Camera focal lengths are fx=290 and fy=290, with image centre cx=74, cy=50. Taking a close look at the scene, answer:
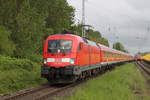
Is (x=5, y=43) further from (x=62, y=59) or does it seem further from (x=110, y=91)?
(x=110, y=91)

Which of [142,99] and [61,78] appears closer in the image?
[142,99]

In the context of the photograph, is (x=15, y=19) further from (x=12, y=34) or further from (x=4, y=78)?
(x=4, y=78)

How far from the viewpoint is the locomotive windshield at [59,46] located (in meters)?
16.4

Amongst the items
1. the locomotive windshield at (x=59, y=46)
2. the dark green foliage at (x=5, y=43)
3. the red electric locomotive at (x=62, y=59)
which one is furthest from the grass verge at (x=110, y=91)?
the dark green foliage at (x=5, y=43)

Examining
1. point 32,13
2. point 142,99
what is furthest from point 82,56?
point 32,13

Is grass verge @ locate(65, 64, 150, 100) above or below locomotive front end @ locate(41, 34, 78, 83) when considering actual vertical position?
below

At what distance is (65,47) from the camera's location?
16.5m

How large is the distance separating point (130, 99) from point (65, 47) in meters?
6.84

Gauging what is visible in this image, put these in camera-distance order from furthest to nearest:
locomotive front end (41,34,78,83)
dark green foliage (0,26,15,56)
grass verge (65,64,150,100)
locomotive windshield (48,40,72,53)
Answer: dark green foliage (0,26,15,56) < locomotive windshield (48,40,72,53) < locomotive front end (41,34,78,83) < grass verge (65,64,150,100)

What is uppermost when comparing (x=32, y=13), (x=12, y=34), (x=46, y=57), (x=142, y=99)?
(x=32, y=13)

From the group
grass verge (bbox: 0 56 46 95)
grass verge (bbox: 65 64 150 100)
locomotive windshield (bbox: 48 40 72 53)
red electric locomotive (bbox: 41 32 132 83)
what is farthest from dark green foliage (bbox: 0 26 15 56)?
grass verge (bbox: 65 64 150 100)

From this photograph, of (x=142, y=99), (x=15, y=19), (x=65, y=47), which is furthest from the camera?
(x=15, y=19)

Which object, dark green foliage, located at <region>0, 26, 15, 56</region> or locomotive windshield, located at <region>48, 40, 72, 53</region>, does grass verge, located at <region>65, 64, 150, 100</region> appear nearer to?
locomotive windshield, located at <region>48, 40, 72, 53</region>

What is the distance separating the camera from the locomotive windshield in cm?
1639
